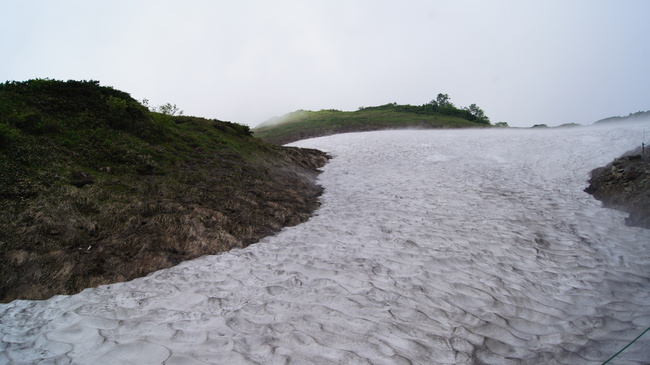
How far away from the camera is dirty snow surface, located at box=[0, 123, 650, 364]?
4.07m

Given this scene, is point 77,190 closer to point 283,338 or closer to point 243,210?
point 243,210

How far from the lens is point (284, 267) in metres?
6.86

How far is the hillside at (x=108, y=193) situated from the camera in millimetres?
6000

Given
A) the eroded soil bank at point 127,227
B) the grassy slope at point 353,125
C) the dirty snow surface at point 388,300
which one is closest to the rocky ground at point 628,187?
the dirty snow surface at point 388,300

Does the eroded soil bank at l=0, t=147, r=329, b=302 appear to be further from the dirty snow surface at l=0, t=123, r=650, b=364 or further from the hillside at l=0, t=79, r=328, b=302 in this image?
the dirty snow surface at l=0, t=123, r=650, b=364

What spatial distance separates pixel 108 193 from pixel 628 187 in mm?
16323

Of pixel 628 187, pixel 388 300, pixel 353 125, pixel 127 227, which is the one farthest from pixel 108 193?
pixel 353 125

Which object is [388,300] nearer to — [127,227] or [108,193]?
[127,227]

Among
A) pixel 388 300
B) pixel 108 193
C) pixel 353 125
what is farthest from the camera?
pixel 353 125

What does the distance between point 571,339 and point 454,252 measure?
125 inches

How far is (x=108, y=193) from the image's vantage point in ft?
27.5

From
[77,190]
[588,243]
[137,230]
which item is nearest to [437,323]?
[588,243]

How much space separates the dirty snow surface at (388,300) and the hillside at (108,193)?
683 mm

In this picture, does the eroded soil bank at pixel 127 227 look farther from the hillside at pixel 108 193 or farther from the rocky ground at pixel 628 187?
the rocky ground at pixel 628 187
